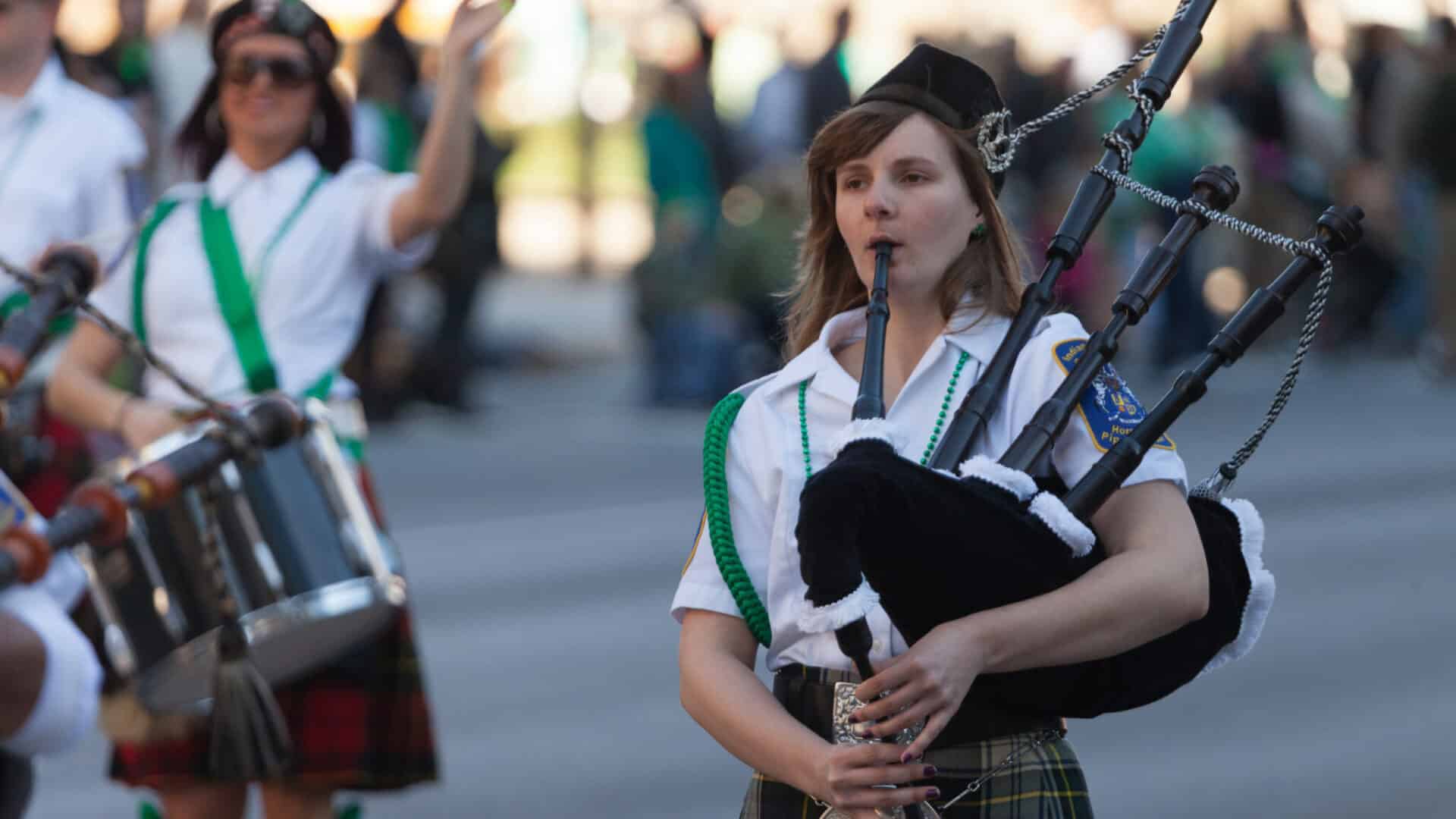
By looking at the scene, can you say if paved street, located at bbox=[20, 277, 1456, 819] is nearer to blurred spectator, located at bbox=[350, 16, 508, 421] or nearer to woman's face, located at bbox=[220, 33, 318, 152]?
A: blurred spectator, located at bbox=[350, 16, 508, 421]

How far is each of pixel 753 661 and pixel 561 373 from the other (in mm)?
13014

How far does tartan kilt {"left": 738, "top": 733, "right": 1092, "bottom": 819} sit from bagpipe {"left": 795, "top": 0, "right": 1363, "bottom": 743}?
0.13 ft

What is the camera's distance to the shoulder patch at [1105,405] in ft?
8.09

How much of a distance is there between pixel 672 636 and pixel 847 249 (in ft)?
17.5

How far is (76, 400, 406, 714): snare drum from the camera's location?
11.3 ft

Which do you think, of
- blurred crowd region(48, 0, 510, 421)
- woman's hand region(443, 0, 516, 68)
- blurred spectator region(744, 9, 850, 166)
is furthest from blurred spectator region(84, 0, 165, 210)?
woman's hand region(443, 0, 516, 68)

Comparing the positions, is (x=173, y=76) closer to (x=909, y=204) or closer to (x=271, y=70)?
(x=271, y=70)

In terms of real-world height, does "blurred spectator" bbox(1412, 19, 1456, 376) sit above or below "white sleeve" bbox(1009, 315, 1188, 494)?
above

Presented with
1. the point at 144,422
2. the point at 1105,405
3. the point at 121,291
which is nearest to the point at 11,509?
the point at 1105,405

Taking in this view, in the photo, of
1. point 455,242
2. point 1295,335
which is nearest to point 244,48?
point 455,242

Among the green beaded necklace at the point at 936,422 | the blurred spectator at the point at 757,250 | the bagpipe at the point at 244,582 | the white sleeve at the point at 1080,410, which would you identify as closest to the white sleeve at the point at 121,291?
the bagpipe at the point at 244,582

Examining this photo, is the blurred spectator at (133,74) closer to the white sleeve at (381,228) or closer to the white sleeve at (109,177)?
the white sleeve at (109,177)

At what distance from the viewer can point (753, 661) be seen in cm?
261

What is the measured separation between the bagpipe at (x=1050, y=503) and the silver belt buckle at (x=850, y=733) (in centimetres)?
8
